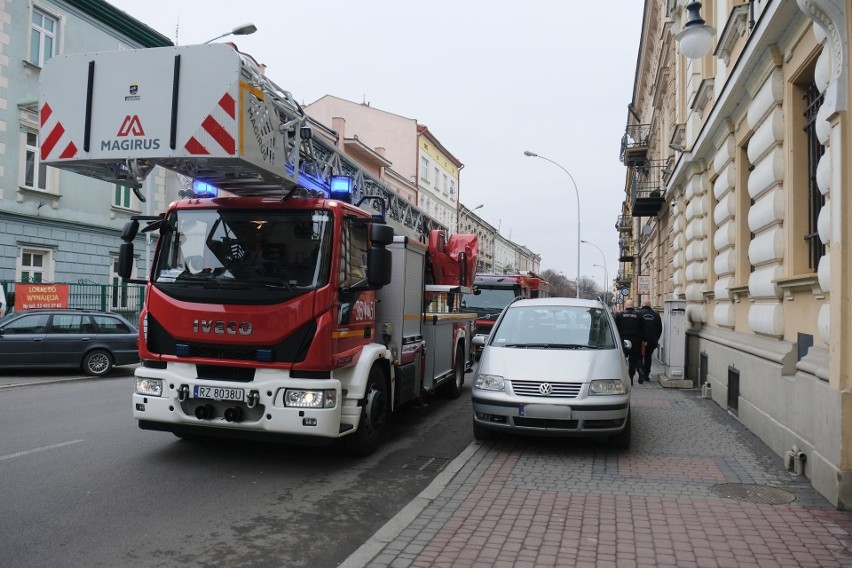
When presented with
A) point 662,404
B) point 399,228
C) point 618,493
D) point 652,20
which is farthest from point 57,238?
point 652,20

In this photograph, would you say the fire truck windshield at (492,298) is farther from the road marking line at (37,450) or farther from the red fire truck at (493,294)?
the road marking line at (37,450)

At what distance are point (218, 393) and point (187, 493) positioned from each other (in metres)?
0.90

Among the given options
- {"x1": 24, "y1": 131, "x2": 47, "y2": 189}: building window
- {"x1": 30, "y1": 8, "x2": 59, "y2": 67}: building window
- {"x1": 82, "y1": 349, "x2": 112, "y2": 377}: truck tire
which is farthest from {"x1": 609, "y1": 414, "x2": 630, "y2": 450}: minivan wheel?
{"x1": 30, "y1": 8, "x2": 59, "y2": 67}: building window

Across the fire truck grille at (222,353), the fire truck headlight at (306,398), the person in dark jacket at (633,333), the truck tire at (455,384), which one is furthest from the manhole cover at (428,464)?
the person in dark jacket at (633,333)

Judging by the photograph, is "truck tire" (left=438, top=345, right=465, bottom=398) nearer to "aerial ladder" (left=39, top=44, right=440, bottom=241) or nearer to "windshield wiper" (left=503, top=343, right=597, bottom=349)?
"windshield wiper" (left=503, top=343, right=597, bottom=349)

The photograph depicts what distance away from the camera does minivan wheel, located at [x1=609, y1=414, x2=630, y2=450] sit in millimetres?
6992

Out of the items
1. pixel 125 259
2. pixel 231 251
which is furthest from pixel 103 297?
pixel 231 251

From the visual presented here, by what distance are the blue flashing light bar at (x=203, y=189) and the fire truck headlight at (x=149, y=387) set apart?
6.48ft

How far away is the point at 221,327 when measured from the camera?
5938 mm

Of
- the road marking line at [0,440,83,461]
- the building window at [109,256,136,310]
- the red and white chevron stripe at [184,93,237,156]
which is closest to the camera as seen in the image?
the red and white chevron stripe at [184,93,237,156]

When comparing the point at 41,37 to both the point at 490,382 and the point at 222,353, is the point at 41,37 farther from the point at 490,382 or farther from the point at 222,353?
the point at 490,382

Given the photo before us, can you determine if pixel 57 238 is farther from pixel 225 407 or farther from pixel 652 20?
pixel 652 20

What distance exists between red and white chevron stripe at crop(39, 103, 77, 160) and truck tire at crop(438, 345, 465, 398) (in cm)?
705

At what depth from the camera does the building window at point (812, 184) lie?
6.93 metres
